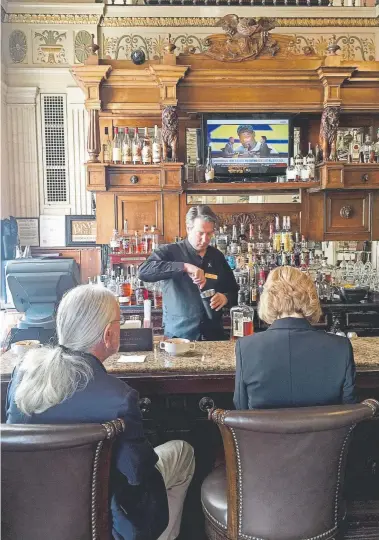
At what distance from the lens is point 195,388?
247 centimetres

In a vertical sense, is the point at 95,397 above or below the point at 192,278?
below

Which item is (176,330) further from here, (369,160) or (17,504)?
(369,160)

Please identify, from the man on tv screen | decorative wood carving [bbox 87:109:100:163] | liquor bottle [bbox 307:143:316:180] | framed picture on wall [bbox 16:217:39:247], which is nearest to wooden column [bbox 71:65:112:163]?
decorative wood carving [bbox 87:109:100:163]

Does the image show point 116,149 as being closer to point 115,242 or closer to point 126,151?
point 126,151

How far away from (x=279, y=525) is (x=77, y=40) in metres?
5.70

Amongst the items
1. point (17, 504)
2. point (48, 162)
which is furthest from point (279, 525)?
point (48, 162)

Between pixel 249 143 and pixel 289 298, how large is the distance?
361 cm

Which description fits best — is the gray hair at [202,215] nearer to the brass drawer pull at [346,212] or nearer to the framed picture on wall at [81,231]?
the brass drawer pull at [346,212]

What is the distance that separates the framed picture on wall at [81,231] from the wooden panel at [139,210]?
0.97 meters

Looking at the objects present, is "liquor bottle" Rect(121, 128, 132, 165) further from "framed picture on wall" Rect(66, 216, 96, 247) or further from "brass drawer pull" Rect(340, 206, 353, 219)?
"brass drawer pull" Rect(340, 206, 353, 219)

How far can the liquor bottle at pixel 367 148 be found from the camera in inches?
213

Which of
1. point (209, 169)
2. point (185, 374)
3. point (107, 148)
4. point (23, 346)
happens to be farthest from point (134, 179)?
point (185, 374)

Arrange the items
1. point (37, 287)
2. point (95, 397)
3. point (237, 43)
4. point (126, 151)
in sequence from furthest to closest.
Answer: point (126, 151) < point (237, 43) < point (37, 287) < point (95, 397)

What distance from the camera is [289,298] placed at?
207cm
